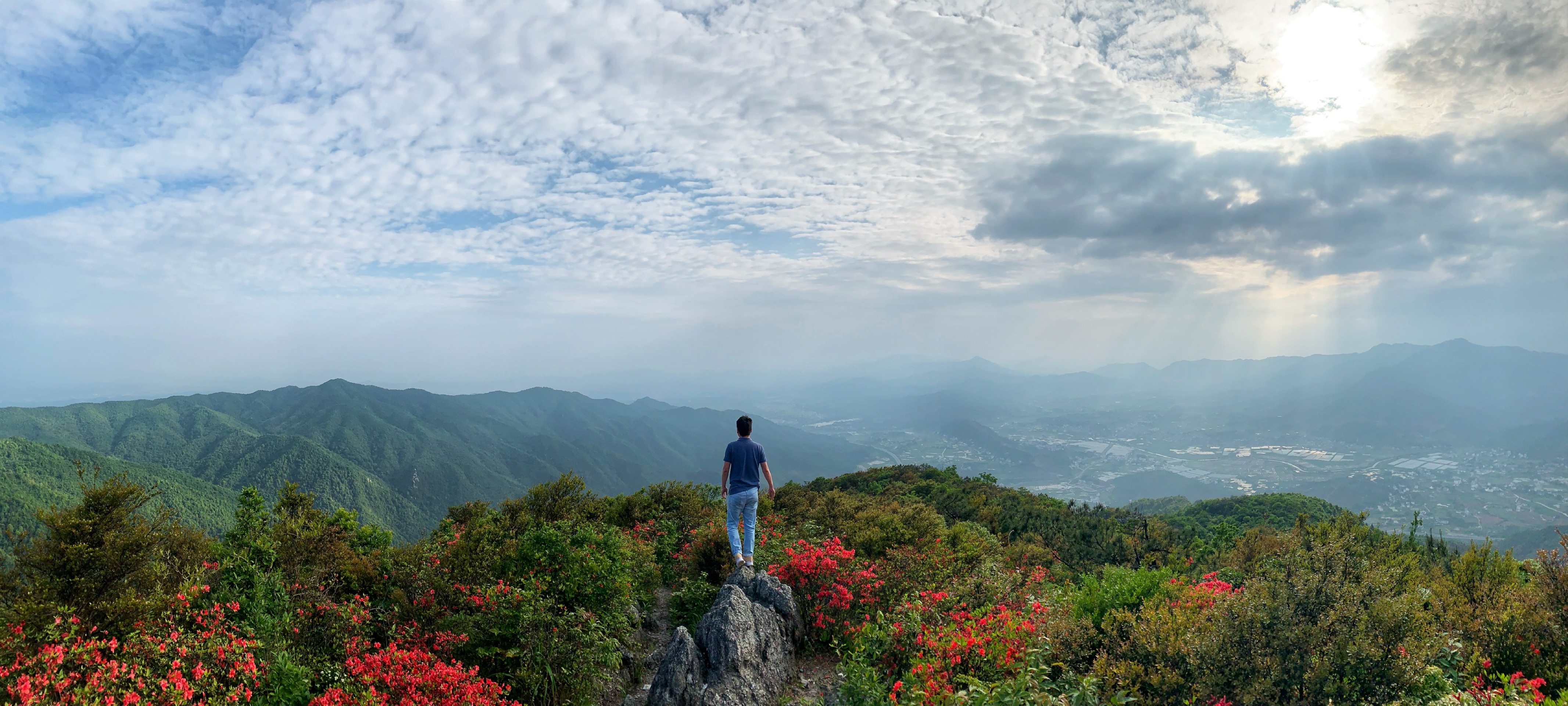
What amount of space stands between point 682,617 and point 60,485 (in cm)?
15510

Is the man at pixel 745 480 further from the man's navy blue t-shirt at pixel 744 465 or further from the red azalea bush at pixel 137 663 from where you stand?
the red azalea bush at pixel 137 663

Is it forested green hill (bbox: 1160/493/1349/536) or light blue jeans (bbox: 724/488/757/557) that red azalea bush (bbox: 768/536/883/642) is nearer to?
light blue jeans (bbox: 724/488/757/557)

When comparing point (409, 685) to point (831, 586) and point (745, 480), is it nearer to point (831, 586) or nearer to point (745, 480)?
point (745, 480)

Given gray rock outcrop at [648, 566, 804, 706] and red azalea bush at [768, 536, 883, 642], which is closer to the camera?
gray rock outcrop at [648, 566, 804, 706]

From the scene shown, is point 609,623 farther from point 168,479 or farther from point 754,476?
point 168,479

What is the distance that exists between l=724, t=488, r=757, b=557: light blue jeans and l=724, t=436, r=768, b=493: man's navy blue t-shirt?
0.33ft

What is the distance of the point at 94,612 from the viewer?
239 inches

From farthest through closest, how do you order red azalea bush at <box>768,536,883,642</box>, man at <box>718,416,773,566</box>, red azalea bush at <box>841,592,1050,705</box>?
man at <box>718,416,773,566</box>
red azalea bush at <box>768,536,883,642</box>
red azalea bush at <box>841,592,1050,705</box>

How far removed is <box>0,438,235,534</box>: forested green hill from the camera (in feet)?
277

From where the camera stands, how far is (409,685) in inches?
237

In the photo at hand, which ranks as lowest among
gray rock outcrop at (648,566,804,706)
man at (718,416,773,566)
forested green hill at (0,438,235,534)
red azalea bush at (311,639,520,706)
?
forested green hill at (0,438,235,534)

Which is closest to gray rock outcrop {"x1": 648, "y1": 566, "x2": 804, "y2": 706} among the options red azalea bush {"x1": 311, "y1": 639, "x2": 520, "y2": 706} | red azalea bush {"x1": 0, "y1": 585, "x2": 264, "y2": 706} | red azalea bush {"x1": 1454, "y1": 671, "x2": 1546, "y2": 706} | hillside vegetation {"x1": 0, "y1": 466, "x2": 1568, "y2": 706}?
Answer: hillside vegetation {"x1": 0, "y1": 466, "x2": 1568, "y2": 706}

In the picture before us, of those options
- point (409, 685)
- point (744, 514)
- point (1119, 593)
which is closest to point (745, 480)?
point (744, 514)

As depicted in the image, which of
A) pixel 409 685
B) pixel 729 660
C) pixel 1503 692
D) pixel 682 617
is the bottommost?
pixel 682 617
